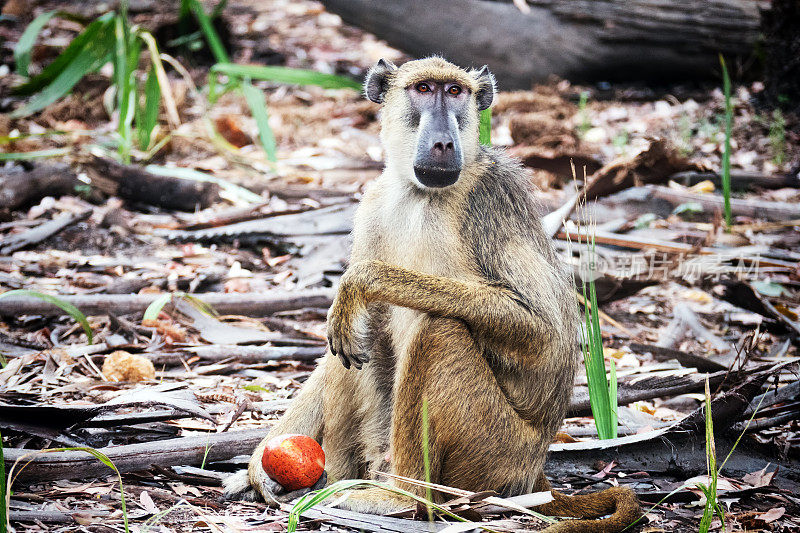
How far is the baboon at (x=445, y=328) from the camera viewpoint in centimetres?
357

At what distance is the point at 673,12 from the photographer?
35.2 ft

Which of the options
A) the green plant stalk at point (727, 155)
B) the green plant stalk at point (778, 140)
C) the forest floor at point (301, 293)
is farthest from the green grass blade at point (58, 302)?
the green plant stalk at point (778, 140)

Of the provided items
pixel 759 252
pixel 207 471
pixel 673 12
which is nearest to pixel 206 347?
pixel 207 471

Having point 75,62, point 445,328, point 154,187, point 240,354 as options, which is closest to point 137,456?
point 240,354

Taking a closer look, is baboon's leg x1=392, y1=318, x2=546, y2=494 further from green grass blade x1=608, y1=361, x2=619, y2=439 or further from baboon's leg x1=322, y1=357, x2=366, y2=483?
green grass blade x1=608, y1=361, x2=619, y2=439

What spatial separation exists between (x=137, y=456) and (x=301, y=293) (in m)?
2.11

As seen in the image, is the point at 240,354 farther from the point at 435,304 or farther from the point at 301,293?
the point at 435,304

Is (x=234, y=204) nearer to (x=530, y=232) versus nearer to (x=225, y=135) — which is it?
(x=225, y=135)

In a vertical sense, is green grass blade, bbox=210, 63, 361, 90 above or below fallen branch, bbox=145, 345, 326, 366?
above

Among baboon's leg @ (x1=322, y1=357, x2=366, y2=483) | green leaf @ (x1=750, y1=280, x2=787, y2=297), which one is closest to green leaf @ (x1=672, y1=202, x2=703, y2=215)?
green leaf @ (x1=750, y1=280, x2=787, y2=297)

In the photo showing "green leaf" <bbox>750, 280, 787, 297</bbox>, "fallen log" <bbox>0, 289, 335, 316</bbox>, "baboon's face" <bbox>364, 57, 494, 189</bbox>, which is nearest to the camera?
"baboon's face" <bbox>364, 57, 494, 189</bbox>

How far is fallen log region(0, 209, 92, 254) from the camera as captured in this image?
6.61m

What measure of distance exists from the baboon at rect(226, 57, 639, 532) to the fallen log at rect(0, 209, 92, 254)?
3.70 metres

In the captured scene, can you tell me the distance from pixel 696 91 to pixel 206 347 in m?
8.69
